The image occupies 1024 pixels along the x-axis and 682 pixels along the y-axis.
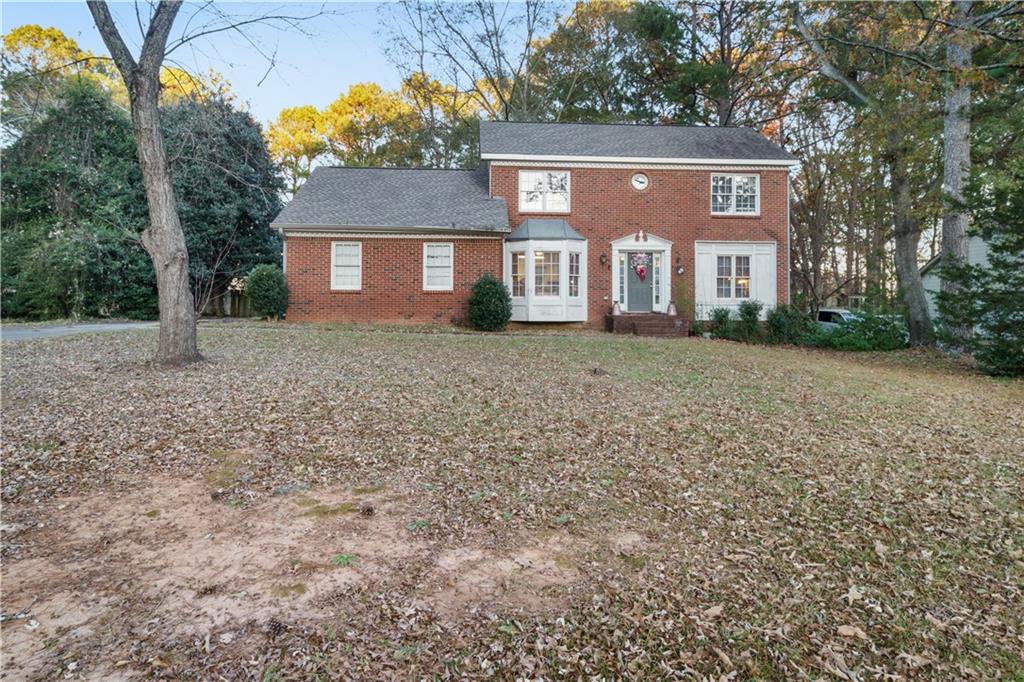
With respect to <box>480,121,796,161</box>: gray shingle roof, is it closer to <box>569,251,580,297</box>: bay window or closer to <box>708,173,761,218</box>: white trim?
<box>708,173,761,218</box>: white trim

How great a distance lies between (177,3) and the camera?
789cm

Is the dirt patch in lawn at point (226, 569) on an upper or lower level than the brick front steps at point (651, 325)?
lower

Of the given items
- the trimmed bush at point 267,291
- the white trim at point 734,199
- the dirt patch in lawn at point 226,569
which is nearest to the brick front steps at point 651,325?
the white trim at point 734,199

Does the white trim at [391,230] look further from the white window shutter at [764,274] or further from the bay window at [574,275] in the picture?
the white window shutter at [764,274]

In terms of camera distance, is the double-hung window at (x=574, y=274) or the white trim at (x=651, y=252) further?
the white trim at (x=651, y=252)

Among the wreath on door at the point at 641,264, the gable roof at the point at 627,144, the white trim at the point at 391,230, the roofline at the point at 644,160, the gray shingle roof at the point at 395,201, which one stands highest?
the gable roof at the point at 627,144

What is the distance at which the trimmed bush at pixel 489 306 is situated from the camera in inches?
592

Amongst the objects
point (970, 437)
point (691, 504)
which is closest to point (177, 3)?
point (691, 504)

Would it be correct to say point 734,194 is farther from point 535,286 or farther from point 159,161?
point 159,161

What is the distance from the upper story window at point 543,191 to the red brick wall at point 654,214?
18 centimetres

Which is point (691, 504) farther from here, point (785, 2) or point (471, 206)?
point (785, 2)

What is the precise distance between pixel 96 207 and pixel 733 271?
816 inches

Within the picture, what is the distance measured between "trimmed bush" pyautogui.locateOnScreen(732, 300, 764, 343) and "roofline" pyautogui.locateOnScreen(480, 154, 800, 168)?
4.45m

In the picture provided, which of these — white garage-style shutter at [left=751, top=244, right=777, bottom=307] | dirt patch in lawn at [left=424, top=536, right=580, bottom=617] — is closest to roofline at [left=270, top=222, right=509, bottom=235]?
white garage-style shutter at [left=751, top=244, right=777, bottom=307]
